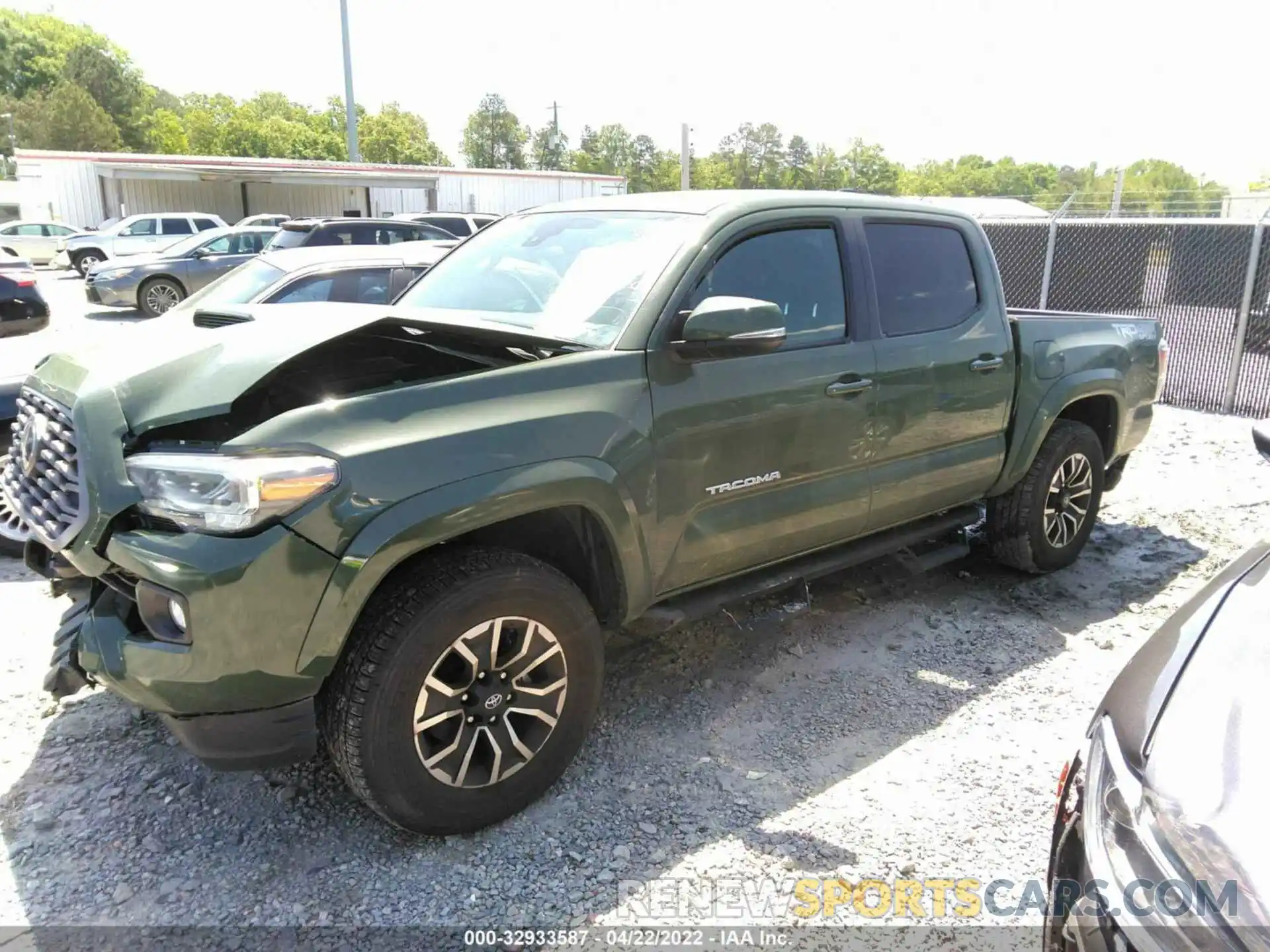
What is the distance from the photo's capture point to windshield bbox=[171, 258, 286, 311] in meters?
7.42

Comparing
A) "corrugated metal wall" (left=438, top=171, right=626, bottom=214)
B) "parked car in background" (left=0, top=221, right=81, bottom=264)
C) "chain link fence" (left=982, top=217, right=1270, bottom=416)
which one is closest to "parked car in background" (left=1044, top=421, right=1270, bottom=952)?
"chain link fence" (left=982, top=217, right=1270, bottom=416)

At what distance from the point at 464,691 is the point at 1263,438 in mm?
2495

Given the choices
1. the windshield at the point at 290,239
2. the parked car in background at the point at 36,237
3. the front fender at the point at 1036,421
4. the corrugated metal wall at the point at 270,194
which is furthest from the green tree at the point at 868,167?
the front fender at the point at 1036,421

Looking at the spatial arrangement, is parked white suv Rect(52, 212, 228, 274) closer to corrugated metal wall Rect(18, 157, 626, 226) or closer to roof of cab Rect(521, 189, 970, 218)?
corrugated metal wall Rect(18, 157, 626, 226)

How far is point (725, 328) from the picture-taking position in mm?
2967

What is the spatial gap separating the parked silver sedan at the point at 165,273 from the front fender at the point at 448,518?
15490mm

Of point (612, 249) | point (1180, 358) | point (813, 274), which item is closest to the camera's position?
point (612, 249)

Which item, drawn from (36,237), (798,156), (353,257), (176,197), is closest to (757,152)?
(798,156)

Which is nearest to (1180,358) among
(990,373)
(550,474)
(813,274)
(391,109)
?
(990,373)

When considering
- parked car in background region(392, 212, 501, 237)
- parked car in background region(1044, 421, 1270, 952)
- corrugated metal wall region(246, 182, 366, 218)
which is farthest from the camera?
corrugated metal wall region(246, 182, 366, 218)

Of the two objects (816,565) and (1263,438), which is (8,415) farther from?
(1263,438)

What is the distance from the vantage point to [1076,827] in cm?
185

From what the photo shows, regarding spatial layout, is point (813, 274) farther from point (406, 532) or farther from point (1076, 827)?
point (1076, 827)

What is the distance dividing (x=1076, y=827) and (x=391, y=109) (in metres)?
104
